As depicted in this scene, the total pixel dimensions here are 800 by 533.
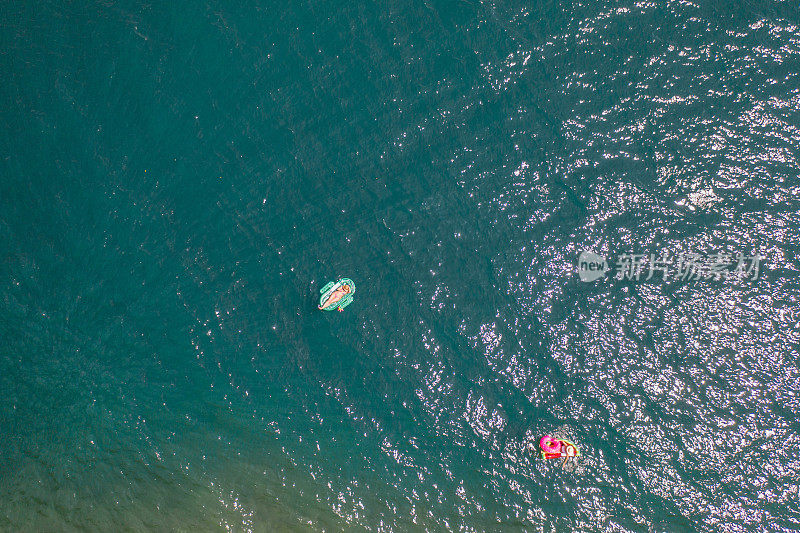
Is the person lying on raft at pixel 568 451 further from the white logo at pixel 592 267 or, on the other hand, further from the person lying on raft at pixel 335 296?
the person lying on raft at pixel 335 296

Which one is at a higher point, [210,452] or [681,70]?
[681,70]

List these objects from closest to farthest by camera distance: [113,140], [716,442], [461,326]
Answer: [716,442], [461,326], [113,140]

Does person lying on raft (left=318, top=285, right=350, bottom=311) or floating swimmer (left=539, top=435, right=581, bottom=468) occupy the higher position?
person lying on raft (left=318, top=285, right=350, bottom=311)

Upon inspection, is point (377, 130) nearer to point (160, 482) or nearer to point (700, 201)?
point (700, 201)

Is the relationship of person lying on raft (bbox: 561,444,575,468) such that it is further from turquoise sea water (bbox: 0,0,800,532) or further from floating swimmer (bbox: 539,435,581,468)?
turquoise sea water (bbox: 0,0,800,532)

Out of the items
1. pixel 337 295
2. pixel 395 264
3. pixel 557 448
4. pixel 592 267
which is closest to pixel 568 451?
pixel 557 448

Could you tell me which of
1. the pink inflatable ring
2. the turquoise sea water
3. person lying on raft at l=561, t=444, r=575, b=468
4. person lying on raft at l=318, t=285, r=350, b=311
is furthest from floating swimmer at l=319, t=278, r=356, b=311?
person lying on raft at l=561, t=444, r=575, b=468

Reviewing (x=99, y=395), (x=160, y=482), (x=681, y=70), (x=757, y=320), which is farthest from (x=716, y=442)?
(x=99, y=395)
